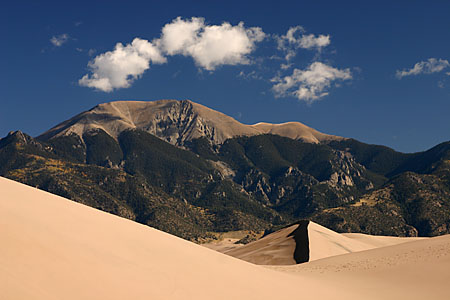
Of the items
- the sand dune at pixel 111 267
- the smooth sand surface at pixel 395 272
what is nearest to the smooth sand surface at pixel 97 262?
the sand dune at pixel 111 267

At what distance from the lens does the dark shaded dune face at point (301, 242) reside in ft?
181

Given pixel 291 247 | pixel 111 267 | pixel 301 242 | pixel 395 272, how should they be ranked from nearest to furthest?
pixel 111 267, pixel 395 272, pixel 291 247, pixel 301 242

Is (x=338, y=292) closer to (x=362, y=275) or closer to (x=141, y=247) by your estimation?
(x=362, y=275)

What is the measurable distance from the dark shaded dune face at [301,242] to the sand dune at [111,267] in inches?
1284

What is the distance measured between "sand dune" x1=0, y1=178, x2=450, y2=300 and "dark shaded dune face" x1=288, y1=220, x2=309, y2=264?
32610 millimetres

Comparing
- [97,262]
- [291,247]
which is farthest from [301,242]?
[97,262]

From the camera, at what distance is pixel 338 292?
19938 millimetres

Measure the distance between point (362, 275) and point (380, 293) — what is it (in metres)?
5.75

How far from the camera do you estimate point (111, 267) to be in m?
11.4

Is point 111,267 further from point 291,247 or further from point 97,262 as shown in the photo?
point 291,247

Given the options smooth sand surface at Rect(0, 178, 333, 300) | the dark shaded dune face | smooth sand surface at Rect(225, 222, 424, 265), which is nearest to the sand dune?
smooth sand surface at Rect(0, 178, 333, 300)

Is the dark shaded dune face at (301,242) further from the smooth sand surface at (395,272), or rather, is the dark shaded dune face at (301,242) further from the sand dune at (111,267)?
the sand dune at (111,267)

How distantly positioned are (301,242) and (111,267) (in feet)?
172

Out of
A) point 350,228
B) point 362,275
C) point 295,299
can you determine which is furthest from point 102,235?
point 350,228
